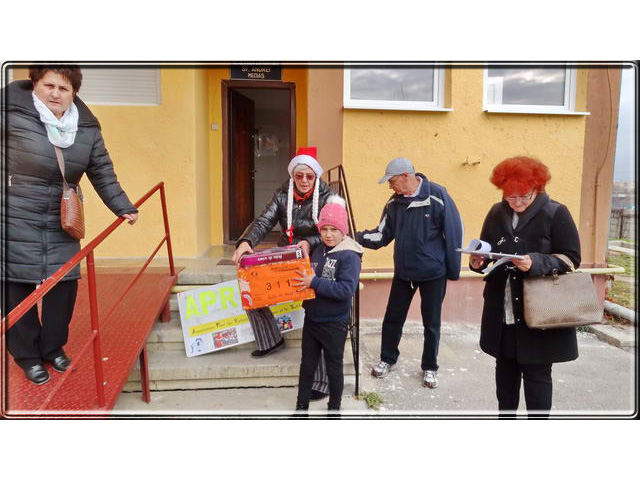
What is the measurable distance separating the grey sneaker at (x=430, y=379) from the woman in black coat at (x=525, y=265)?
3.21 feet

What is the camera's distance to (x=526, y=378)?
2211 mm

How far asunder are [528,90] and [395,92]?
1366mm

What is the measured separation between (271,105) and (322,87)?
293 cm

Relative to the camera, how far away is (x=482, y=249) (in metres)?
2.20

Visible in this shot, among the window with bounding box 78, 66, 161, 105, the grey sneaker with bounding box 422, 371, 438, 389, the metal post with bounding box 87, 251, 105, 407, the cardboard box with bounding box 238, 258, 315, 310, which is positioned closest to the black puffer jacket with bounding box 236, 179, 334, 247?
the cardboard box with bounding box 238, 258, 315, 310

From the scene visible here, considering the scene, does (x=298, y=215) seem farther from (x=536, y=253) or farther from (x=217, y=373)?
(x=536, y=253)

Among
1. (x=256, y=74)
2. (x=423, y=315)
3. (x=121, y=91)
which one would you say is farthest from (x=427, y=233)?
(x=121, y=91)

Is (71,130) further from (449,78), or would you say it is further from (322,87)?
(449,78)

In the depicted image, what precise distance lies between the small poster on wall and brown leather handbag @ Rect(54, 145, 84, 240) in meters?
1.12

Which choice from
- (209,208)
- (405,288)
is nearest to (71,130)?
(405,288)

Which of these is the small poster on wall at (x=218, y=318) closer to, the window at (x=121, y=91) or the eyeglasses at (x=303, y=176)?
the eyeglasses at (x=303, y=176)

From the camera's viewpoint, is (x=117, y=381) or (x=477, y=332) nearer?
(x=117, y=381)

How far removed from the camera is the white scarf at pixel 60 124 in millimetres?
2186

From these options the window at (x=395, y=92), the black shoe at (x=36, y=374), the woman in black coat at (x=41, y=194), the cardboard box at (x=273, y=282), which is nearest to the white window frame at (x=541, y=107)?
the window at (x=395, y=92)
